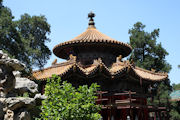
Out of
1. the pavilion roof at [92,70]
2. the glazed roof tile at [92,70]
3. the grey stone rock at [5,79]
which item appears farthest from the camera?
the glazed roof tile at [92,70]

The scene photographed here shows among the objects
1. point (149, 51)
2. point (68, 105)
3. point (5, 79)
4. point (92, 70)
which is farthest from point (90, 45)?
point (149, 51)

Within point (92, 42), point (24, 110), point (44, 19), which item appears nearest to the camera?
point (24, 110)

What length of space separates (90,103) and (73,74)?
578cm

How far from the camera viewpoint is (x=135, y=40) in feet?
91.9

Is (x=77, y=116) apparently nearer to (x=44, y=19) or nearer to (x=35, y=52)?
(x=35, y=52)

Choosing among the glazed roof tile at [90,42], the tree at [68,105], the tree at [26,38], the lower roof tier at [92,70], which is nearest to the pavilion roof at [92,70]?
the lower roof tier at [92,70]

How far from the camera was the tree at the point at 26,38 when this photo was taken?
1681 cm

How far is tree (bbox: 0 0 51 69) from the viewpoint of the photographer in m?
16.8

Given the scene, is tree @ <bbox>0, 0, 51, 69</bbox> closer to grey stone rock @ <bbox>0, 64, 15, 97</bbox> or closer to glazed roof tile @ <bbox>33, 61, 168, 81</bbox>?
glazed roof tile @ <bbox>33, 61, 168, 81</bbox>

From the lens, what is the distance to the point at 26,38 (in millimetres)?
19938

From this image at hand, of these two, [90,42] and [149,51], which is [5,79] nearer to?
[90,42]

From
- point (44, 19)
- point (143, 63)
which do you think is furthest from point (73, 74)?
point (143, 63)

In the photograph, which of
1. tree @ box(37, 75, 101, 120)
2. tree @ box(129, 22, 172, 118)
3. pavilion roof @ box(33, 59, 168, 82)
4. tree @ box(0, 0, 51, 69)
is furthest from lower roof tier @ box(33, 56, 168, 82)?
tree @ box(129, 22, 172, 118)

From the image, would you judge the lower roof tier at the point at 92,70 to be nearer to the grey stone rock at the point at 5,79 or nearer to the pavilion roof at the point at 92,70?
the pavilion roof at the point at 92,70
